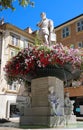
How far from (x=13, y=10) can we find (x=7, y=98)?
84.6ft

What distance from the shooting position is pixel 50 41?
11.2 m

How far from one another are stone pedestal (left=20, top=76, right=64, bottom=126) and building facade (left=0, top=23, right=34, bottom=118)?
75.8 feet

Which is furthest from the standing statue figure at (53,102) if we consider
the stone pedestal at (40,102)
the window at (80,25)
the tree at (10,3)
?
the window at (80,25)

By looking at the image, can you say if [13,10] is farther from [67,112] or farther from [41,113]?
[67,112]

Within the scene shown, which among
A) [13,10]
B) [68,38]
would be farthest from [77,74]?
[68,38]

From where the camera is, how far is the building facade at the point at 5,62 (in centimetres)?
3241

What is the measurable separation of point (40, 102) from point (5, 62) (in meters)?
26.0

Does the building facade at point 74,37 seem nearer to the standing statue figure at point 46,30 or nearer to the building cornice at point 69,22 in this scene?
the building cornice at point 69,22

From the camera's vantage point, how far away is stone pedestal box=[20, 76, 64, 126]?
Result: 26.6 ft

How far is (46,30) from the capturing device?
1116 centimetres

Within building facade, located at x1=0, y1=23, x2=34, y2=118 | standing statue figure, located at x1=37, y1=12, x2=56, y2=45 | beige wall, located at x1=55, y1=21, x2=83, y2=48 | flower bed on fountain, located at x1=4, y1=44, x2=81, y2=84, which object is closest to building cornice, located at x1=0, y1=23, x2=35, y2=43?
building facade, located at x1=0, y1=23, x2=34, y2=118

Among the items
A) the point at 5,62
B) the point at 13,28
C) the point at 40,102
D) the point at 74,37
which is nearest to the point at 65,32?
the point at 74,37

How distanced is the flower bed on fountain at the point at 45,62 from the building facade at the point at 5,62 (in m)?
22.4

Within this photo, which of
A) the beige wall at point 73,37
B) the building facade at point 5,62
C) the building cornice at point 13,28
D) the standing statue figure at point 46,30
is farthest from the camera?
the beige wall at point 73,37
